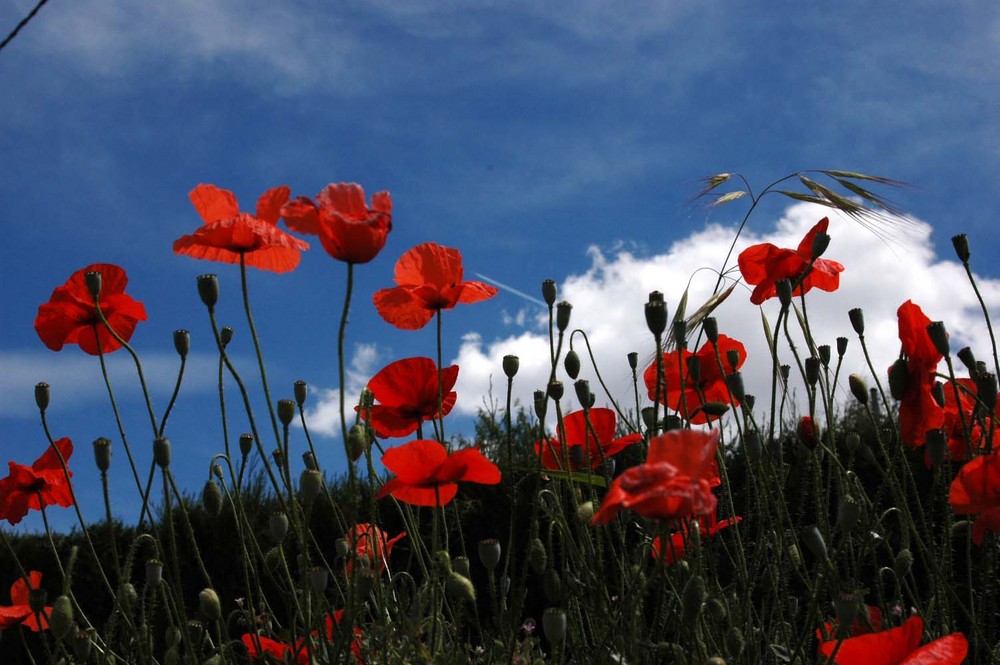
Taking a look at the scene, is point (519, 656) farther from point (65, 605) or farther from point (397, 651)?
point (65, 605)

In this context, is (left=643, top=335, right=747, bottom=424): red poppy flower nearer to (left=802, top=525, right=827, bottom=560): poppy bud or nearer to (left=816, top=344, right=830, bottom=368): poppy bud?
(left=816, top=344, right=830, bottom=368): poppy bud

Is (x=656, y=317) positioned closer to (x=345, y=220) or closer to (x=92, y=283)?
(x=345, y=220)

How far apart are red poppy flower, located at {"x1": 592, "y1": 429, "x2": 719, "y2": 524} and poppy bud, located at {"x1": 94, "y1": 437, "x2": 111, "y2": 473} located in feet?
3.43

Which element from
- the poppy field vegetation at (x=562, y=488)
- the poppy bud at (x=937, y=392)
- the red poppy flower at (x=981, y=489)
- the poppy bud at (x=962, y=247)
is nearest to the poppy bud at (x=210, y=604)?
the poppy field vegetation at (x=562, y=488)

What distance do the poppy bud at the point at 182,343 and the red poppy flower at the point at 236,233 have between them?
234 millimetres

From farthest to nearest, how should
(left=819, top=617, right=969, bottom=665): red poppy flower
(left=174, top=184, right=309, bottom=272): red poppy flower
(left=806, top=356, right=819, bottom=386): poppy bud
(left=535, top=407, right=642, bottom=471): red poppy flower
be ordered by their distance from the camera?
1. (left=535, top=407, right=642, bottom=471): red poppy flower
2. (left=806, top=356, right=819, bottom=386): poppy bud
3. (left=174, top=184, right=309, bottom=272): red poppy flower
4. (left=819, top=617, right=969, bottom=665): red poppy flower

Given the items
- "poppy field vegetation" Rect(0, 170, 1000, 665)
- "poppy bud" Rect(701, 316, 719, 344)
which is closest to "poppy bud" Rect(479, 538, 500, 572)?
"poppy field vegetation" Rect(0, 170, 1000, 665)

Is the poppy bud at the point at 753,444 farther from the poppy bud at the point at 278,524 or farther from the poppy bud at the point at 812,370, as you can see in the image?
the poppy bud at the point at 278,524

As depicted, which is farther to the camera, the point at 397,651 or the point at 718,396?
the point at 718,396

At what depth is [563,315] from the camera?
6.07ft

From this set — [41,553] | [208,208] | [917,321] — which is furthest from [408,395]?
[41,553]

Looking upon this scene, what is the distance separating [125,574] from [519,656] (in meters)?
0.70

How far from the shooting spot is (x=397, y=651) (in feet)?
4.80

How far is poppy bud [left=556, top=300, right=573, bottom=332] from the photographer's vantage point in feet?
6.01
